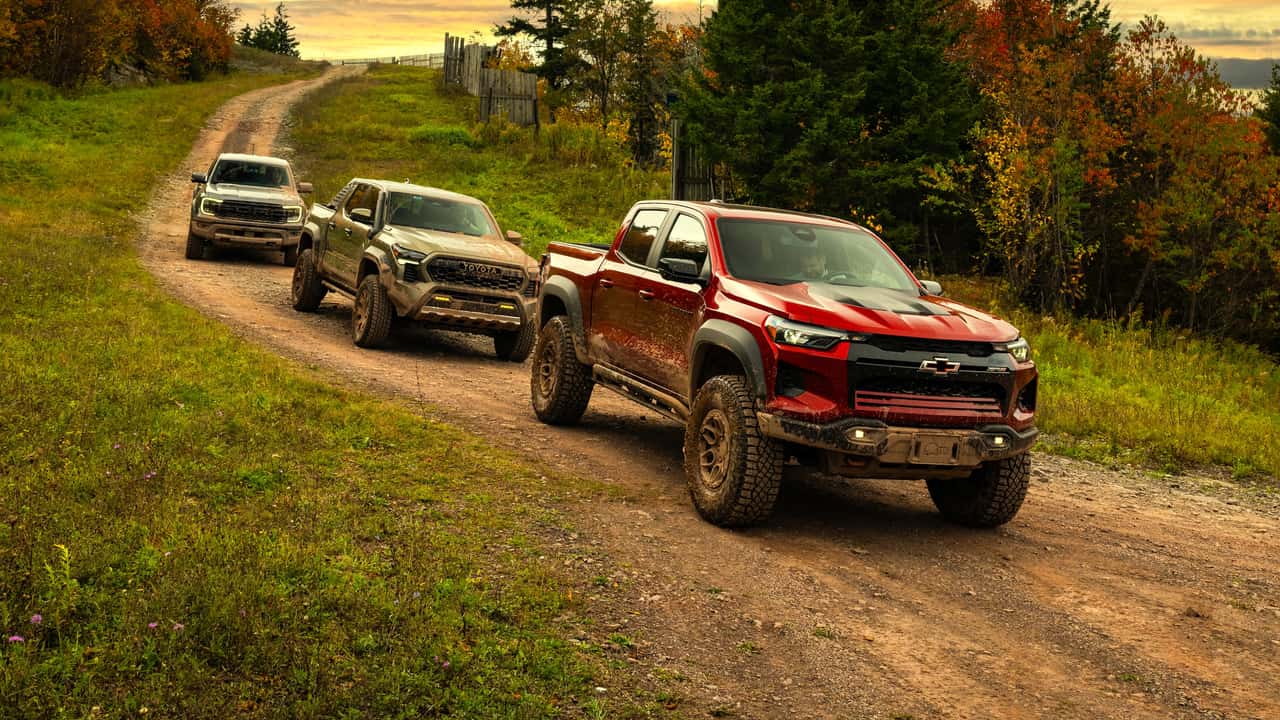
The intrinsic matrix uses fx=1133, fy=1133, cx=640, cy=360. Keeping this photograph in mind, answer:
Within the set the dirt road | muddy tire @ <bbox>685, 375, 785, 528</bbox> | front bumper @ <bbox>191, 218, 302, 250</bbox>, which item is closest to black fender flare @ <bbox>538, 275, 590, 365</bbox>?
the dirt road

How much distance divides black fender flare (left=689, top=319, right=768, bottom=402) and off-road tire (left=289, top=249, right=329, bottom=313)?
9066 mm

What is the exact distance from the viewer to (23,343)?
9820 millimetres

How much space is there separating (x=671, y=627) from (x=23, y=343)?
23.8ft

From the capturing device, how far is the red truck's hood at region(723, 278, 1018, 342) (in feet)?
21.7

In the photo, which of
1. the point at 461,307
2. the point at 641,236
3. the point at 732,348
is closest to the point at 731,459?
the point at 732,348

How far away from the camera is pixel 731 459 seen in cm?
684

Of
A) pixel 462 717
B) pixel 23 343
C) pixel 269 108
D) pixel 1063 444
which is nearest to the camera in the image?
pixel 462 717

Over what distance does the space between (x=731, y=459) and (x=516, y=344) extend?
714 cm

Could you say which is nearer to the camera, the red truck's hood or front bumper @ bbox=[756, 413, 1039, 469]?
front bumper @ bbox=[756, 413, 1039, 469]

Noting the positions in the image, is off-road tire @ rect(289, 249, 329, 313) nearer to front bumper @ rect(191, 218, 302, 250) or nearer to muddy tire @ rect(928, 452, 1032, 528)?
front bumper @ rect(191, 218, 302, 250)

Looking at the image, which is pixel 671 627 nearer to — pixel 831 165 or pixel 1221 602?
pixel 1221 602

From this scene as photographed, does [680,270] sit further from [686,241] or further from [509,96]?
[509,96]

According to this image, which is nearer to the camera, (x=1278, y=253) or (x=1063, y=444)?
(x=1063, y=444)

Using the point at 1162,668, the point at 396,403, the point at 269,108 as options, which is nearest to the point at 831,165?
the point at 396,403
